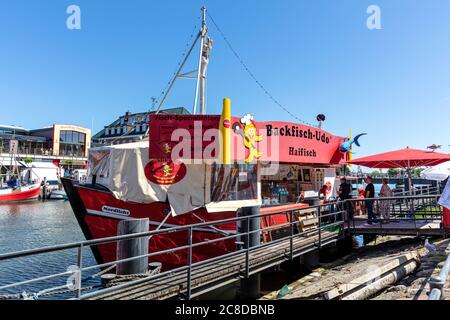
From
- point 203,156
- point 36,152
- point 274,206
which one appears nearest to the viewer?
point 203,156

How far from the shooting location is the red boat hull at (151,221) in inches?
403

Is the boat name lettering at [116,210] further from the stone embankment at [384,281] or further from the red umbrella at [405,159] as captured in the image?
the red umbrella at [405,159]

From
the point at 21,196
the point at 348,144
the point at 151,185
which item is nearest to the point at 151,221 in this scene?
the point at 151,185

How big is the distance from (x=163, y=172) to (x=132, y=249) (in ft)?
10.4

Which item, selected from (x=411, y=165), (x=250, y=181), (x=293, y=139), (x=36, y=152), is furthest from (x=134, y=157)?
(x=36, y=152)

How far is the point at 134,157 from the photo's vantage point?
1034 cm

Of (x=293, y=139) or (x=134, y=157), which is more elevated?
(x=293, y=139)

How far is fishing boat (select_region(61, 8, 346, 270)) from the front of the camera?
32.6 ft

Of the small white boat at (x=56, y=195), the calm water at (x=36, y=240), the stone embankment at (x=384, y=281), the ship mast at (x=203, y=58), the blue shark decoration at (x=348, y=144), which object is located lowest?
the calm water at (x=36, y=240)

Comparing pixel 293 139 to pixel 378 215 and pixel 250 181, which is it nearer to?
pixel 250 181

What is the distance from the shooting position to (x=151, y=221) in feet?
34.2

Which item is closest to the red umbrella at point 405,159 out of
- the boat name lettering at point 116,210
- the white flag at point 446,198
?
the white flag at point 446,198

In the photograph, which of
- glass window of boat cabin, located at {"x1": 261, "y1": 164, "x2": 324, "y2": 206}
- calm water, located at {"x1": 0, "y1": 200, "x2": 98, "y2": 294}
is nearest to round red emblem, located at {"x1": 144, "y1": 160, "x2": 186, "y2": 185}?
glass window of boat cabin, located at {"x1": 261, "y1": 164, "x2": 324, "y2": 206}
